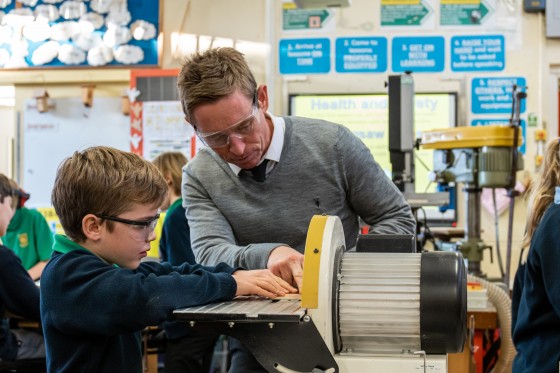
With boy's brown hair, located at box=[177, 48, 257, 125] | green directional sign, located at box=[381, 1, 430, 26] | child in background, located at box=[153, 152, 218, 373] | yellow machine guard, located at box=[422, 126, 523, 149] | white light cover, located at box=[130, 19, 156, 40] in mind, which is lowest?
child in background, located at box=[153, 152, 218, 373]

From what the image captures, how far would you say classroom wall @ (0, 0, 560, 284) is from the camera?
488 cm

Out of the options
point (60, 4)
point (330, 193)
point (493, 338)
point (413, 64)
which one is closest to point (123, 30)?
point (60, 4)

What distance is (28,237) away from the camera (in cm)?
410

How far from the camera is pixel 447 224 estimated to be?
4863 millimetres

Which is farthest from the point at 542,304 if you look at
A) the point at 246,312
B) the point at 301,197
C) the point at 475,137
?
the point at 475,137

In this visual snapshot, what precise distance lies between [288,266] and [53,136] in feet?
13.6

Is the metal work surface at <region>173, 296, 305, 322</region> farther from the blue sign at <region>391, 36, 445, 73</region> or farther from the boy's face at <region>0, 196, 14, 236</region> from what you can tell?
the blue sign at <region>391, 36, 445, 73</region>

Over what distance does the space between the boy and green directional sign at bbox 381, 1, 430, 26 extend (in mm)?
3776

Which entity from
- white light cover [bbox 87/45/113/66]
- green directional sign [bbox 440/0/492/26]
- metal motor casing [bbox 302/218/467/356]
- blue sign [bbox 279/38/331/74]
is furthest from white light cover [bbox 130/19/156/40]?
metal motor casing [bbox 302/218/467/356]

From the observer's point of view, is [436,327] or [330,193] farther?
[330,193]

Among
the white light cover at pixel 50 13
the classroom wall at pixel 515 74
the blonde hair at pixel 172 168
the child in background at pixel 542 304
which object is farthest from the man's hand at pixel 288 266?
the white light cover at pixel 50 13

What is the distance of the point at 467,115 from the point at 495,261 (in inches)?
36.3

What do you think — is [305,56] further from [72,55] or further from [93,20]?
[72,55]

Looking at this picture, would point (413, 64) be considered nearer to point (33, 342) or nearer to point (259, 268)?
point (33, 342)
